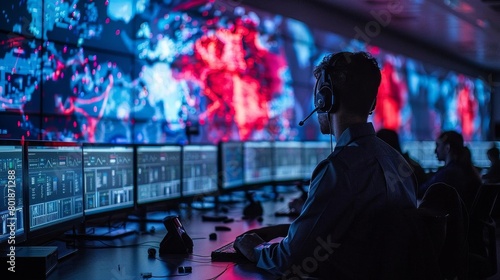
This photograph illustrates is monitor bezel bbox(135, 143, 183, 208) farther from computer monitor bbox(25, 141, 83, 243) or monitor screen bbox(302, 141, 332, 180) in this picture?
monitor screen bbox(302, 141, 332, 180)

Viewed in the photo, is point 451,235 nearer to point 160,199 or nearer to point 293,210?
point 293,210

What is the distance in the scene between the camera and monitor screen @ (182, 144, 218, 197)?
12.0 ft

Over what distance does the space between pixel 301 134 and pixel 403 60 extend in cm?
372

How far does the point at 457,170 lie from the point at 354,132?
2.21 m

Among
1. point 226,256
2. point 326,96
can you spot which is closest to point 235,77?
point 226,256

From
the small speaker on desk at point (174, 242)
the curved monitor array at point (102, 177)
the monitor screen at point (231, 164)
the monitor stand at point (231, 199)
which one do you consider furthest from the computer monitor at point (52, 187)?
the monitor stand at point (231, 199)

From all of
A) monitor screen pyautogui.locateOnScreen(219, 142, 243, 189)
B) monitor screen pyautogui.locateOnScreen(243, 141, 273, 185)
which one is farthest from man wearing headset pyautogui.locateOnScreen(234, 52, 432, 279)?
monitor screen pyautogui.locateOnScreen(243, 141, 273, 185)

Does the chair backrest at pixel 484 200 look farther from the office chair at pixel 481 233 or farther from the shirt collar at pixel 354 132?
the shirt collar at pixel 354 132

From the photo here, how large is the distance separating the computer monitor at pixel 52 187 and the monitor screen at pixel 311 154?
3297 millimetres

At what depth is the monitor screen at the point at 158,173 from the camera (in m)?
3.14

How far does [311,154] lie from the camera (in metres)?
5.65

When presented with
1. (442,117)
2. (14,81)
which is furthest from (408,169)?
(442,117)

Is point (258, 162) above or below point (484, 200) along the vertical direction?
above

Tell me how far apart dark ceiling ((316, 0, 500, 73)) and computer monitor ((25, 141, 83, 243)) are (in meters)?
4.90
